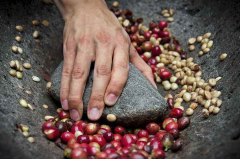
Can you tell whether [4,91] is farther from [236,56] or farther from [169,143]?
[236,56]

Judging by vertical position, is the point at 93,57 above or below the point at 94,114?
above

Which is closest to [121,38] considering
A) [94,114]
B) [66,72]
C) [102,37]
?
[102,37]

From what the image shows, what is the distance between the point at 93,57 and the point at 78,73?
5.6 inches

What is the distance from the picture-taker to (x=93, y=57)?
68.2 inches

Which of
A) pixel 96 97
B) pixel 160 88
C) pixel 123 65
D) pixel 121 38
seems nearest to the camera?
pixel 96 97

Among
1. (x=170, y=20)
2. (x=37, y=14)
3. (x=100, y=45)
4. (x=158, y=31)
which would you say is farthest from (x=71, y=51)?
(x=170, y=20)

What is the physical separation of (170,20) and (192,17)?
0.19 meters

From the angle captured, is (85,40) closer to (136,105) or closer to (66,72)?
(66,72)

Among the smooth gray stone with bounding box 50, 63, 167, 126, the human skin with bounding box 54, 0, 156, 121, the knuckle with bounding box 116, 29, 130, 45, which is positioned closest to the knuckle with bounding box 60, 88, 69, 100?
the human skin with bounding box 54, 0, 156, 121

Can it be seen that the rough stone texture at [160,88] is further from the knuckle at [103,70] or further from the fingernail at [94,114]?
the knuckle at [103,70]

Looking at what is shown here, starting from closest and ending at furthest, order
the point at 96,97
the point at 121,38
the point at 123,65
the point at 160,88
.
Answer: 1. the point at 96,97
2. the point at 123,65
3. the point at 121,38
4. the point at 160,88

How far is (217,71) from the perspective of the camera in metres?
1.96

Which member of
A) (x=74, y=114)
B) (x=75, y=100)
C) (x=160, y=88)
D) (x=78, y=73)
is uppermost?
(x=78, y=73)

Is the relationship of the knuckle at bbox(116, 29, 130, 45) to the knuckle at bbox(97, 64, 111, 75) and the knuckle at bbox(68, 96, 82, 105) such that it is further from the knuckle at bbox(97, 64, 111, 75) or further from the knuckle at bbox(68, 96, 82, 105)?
the knuckle at bbox(68, 96, 82, 105)
